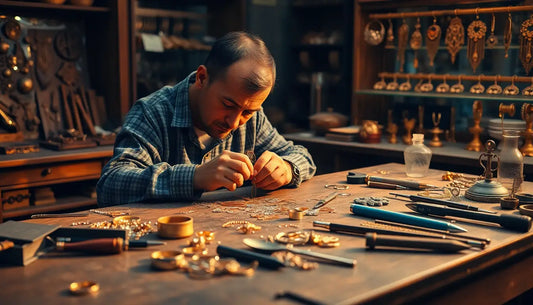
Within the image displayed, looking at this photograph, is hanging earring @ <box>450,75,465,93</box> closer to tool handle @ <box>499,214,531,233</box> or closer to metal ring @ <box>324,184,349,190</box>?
metal ring @ <box>324,184,349,190</box>

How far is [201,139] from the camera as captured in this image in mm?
2617

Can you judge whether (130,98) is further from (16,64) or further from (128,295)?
(128,295)

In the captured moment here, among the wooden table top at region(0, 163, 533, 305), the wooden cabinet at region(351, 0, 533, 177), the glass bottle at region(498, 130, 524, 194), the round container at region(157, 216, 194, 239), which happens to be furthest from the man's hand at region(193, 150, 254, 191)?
the wooden cabinet at region(351, 0, 533, 177)

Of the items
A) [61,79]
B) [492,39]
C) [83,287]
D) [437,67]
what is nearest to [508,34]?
[492,39]

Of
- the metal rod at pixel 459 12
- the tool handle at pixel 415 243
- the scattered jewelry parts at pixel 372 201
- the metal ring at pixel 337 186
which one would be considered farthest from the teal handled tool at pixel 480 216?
the metal rod at pixel 459 12

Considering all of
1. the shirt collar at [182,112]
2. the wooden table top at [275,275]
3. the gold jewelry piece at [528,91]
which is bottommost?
the wooden table top at [275,275]

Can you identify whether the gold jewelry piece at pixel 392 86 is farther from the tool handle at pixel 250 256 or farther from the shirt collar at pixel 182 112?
the tool handle at pixel 250 256

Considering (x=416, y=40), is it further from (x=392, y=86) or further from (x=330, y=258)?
(x=330, y=258)

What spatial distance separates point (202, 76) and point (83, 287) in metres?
1.30

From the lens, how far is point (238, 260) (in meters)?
1.50

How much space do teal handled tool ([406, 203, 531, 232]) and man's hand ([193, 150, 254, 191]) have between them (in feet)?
1.94

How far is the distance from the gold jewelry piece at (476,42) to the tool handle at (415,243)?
3.04 meters

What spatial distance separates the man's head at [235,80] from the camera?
89.3 inches

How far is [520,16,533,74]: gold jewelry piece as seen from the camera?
3990 mm
